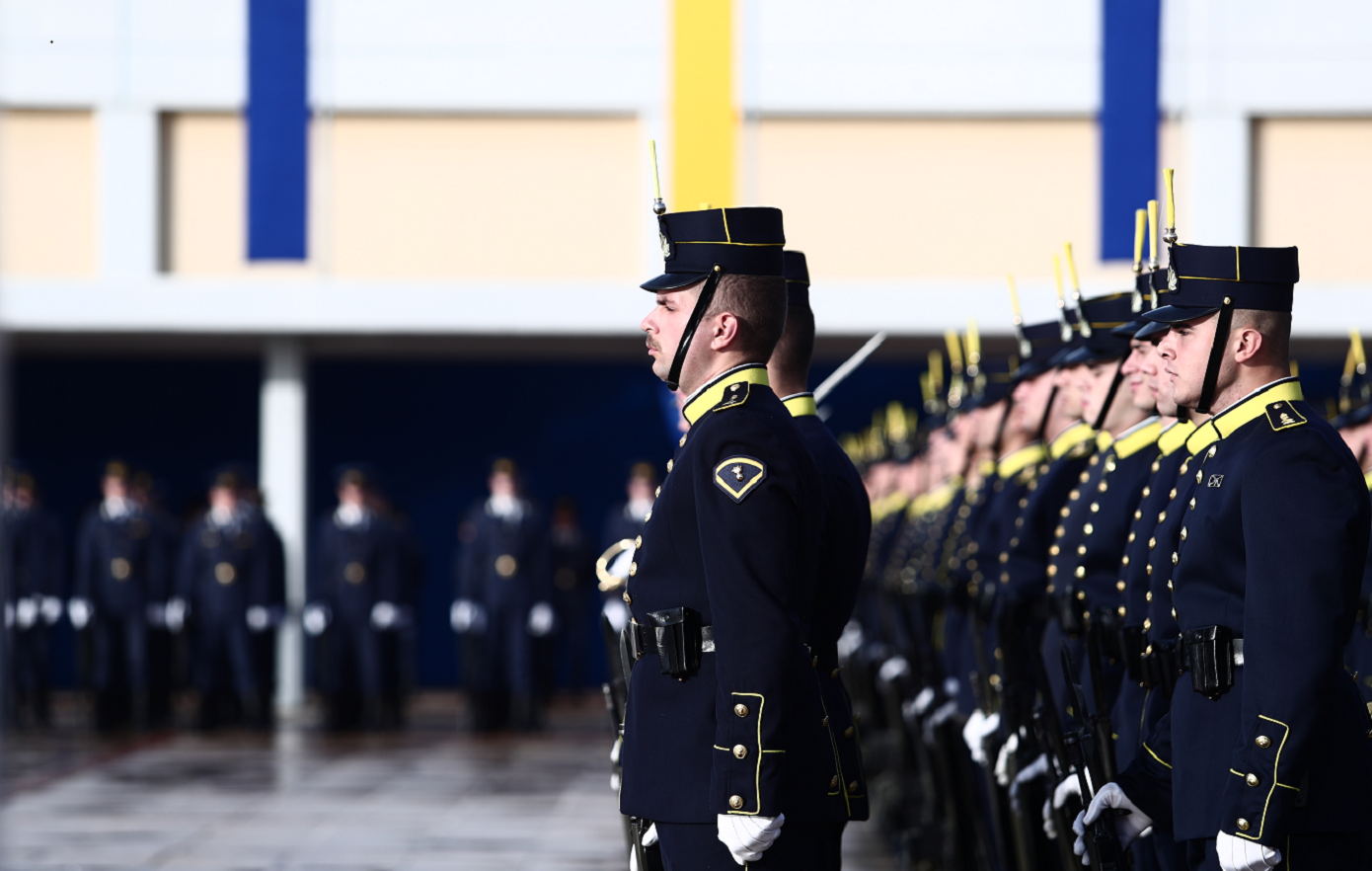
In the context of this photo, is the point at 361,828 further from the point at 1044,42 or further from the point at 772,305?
the point at 1044,42

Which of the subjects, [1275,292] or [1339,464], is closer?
[1339,464]

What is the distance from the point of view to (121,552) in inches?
499

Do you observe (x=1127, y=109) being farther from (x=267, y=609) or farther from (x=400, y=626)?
(x=267, y=609)

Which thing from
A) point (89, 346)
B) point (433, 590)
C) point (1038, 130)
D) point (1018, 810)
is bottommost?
point (433, 590)

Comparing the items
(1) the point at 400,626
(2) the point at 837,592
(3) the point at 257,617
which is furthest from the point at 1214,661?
(3) the point at 257,617

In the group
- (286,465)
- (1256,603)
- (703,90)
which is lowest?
(286,465)

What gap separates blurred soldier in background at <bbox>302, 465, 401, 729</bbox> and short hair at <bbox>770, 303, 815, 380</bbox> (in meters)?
8.76

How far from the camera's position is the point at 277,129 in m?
13.2

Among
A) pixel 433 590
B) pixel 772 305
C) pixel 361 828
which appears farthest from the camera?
pixel 433 590

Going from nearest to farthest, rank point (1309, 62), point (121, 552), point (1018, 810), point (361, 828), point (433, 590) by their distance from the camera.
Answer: point (1018, 810) → point (361, 828) → point (121, 552) → point (1309, 62) → point (433, 590)

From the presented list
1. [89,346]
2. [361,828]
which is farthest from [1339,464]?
[89,346]

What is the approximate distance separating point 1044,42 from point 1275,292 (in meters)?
11.0

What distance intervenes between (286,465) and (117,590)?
179cm

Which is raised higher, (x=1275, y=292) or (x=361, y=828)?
(x=1275, y=292)
